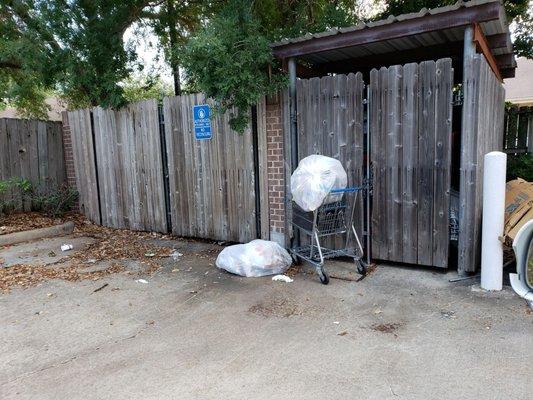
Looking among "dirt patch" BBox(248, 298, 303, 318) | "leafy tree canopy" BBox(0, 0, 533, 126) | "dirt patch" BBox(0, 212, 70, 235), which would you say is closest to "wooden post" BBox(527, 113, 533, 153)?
"leafy tree canopy" BBox(0, 0, 533, 126)

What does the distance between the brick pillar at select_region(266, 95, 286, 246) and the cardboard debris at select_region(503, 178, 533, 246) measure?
2.68 meters

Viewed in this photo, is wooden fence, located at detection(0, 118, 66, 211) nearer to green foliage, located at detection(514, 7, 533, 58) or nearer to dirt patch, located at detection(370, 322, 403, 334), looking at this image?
dirt patch, located at detection(370, 322, 403, 334)

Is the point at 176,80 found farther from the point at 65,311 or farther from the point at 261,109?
the point at 65,311

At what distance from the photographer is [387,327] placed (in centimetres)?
342

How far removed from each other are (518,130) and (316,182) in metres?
6.57

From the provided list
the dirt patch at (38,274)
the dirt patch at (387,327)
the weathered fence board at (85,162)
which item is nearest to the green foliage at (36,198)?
the weathered fence board at (85,162)

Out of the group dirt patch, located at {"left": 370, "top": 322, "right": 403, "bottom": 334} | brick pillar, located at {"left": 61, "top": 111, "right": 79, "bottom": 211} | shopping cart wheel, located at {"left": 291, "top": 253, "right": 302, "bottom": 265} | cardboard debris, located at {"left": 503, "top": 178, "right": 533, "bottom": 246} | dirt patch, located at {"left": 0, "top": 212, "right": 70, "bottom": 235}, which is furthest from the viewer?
brick pillar, located at {"left": 61, "top": 111, "right": 79, "bottom": 211}

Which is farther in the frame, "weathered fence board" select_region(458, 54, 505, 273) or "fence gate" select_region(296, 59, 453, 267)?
"fence gate" select_region(296, 59, 453, 267)

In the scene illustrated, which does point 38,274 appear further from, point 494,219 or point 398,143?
point 494,219

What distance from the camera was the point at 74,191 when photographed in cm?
810

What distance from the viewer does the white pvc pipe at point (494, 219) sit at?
13.3 feet

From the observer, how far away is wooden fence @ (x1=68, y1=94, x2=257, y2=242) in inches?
238

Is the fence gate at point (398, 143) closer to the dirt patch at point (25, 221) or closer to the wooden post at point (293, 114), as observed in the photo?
the wooden post at point (293, 114)

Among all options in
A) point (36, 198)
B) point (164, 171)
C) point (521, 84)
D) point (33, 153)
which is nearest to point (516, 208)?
point (164, 171)
